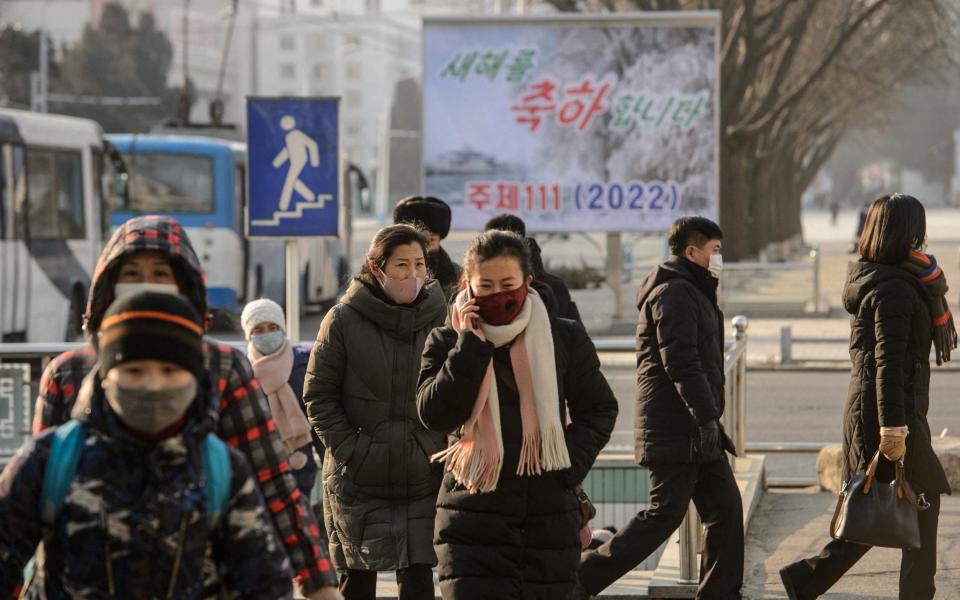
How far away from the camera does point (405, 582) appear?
5516 millimetres

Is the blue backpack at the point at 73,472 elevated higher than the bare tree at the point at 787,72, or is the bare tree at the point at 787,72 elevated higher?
the bare tree at the point at 787,72

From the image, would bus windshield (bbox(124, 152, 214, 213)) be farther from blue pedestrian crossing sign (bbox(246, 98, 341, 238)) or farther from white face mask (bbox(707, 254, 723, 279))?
white face mask (bbox(707, 254, 723, 279))

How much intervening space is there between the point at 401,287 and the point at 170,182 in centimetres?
1979

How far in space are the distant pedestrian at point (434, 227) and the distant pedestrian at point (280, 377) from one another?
23.8 inches

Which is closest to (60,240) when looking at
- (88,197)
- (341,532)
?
(88,197)

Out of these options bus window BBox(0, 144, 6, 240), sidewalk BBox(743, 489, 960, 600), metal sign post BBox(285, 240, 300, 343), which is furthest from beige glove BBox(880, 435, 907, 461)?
bus window BBox(0, 144, 6, 240)

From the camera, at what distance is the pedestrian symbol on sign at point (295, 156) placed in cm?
954

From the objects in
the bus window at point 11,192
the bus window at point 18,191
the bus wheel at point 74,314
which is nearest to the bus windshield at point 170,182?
the bus wheel at point 74,314

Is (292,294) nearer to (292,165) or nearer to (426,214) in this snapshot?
(292,165)

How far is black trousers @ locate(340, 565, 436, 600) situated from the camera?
5.50 m

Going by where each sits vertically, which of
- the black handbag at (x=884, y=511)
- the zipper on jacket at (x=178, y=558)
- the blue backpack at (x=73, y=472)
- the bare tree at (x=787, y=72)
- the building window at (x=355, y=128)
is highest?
the building window at (x=355, y=128)

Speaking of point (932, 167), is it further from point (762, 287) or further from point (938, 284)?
point (938, 284)

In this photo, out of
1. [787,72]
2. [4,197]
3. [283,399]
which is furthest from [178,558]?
[787,72]

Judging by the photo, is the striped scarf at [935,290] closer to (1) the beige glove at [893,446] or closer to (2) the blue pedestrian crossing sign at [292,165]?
(1) the beige glove at [893,446]
